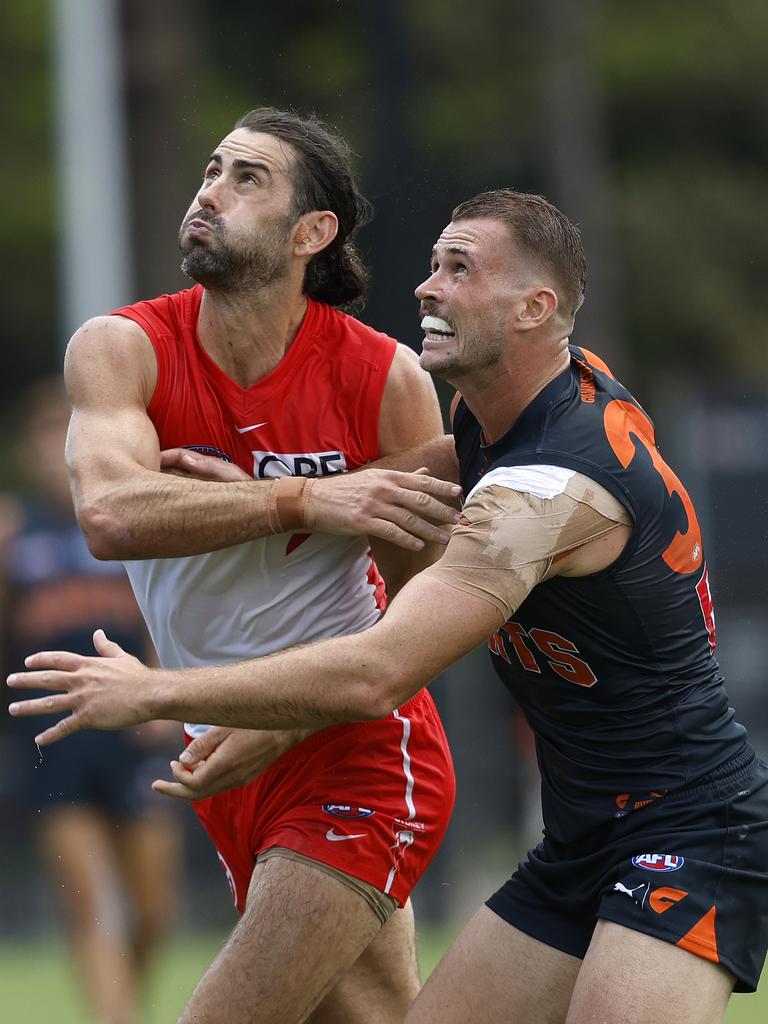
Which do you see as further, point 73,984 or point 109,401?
point 73,984

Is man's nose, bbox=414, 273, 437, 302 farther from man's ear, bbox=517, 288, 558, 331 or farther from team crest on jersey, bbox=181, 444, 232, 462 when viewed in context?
team crest on jersey, bbox=181, 444, 232, 462

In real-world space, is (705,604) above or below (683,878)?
above

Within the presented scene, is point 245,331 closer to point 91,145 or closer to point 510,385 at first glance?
point 510,385

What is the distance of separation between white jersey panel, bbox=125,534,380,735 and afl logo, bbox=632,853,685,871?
1.15 metres

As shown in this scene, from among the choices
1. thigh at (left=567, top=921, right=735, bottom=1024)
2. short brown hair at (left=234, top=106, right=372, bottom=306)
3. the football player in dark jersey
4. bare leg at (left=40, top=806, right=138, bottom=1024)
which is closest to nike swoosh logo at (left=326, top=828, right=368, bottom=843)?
the football player in dark jersey

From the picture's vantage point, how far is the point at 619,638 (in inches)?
166

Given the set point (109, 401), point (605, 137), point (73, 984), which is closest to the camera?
point (109, 401)

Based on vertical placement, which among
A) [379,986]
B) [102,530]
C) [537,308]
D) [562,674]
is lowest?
[379,986]

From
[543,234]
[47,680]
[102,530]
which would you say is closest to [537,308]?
[543,234]

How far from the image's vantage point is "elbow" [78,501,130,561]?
4508 millimetres

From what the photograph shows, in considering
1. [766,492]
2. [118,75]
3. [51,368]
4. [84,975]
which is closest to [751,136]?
[51,368]

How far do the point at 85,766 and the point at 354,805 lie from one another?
4196 millimetres

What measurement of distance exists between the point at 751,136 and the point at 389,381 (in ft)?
70.4

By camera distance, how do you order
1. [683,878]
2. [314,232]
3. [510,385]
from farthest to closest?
[314,232]
[510,385]
[683,878]
